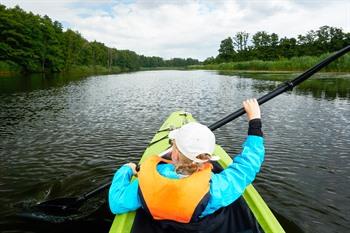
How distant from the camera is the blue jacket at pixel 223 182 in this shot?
9.12 feet

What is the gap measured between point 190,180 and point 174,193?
0.17 meters

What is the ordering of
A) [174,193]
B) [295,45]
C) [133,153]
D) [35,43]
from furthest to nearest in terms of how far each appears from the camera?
[295,45] < [35,43] < [133,153] < [174,193]

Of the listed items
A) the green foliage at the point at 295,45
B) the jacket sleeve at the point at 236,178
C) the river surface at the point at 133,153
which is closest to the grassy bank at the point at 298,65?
the green foliage at the point at 295,45

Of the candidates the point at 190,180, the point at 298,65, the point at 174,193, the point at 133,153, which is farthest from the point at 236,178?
the point at 298,65

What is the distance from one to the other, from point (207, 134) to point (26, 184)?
5.30 meters

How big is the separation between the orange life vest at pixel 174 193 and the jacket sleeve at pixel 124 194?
0.28 m

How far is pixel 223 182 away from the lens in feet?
9.28

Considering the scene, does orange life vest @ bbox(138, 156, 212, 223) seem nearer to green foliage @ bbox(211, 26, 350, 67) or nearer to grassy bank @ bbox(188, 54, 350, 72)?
grassy bank @ bbox(188, 54, 350, 72)

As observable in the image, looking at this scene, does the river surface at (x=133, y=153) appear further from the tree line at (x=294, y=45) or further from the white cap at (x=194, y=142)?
the tree line at (x=294, y=45)

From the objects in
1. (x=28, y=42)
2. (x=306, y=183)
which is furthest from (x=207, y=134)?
(x=28, y=42)

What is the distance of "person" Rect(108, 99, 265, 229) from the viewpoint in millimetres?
2594

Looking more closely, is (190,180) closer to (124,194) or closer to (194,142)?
(194,142)

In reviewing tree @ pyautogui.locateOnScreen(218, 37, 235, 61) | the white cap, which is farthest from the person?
tree @ pyautogui.locateOnScreen(218, 37, 235, 61)

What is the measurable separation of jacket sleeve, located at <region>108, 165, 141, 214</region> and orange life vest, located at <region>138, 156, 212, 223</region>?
10.9 inches
